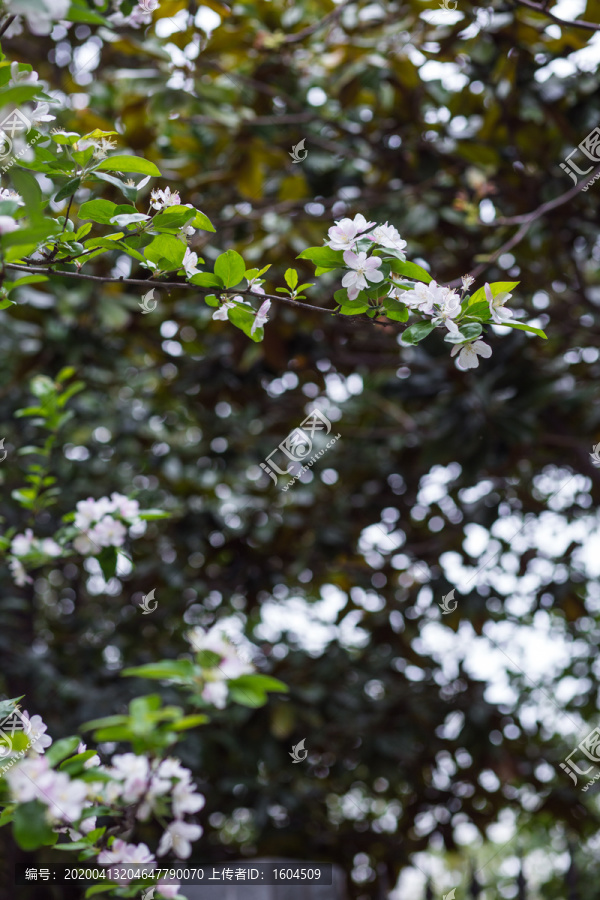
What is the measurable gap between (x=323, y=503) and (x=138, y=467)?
77cm

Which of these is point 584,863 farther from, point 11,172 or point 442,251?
point 11,172

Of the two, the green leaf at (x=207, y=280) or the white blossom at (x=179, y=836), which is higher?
the green leaf at (x=207, y=280)

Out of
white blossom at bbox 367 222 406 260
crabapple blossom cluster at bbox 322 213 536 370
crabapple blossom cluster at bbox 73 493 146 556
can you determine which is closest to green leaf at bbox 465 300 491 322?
crabapple blossom cluster at bbox 322 213 536 370

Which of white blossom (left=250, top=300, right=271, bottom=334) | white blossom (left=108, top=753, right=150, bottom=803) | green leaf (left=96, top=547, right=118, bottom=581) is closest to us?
white blossom (left=108, top=753, right=150, bottom=803)

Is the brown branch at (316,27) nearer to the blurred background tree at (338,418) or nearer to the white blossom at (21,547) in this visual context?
the blurred background tree at (338,418)

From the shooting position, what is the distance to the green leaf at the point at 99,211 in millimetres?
974

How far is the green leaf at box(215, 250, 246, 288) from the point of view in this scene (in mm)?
1017

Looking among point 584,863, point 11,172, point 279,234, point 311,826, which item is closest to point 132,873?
point 11,172

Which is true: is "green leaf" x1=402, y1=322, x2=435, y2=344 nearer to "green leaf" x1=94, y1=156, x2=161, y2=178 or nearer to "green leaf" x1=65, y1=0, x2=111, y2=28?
"green leaf" x1=94, y1=156, x2=161, y2=178

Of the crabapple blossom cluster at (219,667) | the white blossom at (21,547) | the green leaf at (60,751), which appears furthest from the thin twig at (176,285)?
the white blossom at (21,547)

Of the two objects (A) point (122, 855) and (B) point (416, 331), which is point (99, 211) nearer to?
(B) point (416, 331)

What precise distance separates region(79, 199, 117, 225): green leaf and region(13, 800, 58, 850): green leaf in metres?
0.67

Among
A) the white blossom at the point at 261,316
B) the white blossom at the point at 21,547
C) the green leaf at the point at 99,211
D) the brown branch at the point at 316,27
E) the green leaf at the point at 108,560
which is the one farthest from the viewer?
the brown branch at the point at 316,27

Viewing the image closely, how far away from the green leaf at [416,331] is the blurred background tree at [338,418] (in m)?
1.03
